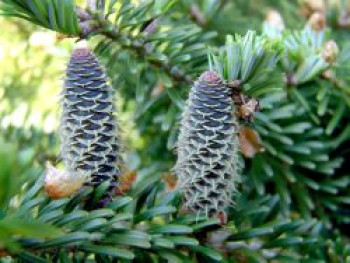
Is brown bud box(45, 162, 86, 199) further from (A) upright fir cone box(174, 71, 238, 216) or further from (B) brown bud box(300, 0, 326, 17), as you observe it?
(B) brown bud box(300, 0, 326, 17)

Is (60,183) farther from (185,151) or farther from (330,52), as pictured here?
(330,52)

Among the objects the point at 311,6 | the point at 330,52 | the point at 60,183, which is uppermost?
the point at 311,6

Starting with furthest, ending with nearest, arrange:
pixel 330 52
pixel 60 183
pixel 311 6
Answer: pixel 311 6
pixel 330 52
pixel 60 183

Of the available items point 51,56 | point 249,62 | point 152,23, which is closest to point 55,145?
point 51,56

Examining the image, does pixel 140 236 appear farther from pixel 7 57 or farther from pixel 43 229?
pixel 7 57

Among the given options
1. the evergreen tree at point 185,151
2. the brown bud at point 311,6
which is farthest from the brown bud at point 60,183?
the brown bud at point 311,6

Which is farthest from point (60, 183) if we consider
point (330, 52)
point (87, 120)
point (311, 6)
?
point (311, 6)

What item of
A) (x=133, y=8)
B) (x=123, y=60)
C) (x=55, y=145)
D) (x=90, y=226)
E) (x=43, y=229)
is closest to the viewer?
(x=43, y=229)

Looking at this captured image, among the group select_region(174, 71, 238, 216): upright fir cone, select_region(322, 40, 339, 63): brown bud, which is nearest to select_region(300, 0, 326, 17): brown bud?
select_region(322, 40, 339, 63): brown bud
